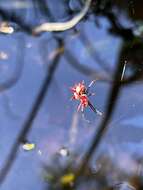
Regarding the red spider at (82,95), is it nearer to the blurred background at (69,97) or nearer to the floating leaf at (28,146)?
the blurred background at (69,97)

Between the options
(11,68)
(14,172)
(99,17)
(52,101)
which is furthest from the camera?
(99,17)

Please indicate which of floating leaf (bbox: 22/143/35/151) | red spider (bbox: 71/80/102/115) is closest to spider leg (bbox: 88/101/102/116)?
red spider (bbox: 71/80/102/115)

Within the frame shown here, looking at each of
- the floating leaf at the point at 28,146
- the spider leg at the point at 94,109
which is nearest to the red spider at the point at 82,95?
the spider leg at the point at 94,109

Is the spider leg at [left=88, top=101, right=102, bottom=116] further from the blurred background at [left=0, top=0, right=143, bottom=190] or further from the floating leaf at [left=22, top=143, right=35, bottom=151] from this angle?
the floating leaf at [left=22, top=143, right=35, bottom=151]

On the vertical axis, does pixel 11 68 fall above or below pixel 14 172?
above

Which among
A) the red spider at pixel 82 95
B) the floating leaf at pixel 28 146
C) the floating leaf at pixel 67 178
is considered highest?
the red spider at pixel 82 95

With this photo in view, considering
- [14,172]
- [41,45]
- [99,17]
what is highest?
[99,17]

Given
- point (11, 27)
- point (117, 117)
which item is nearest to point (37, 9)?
point (11, 27)

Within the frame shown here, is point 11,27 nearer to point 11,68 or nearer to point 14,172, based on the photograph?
point 11,68
